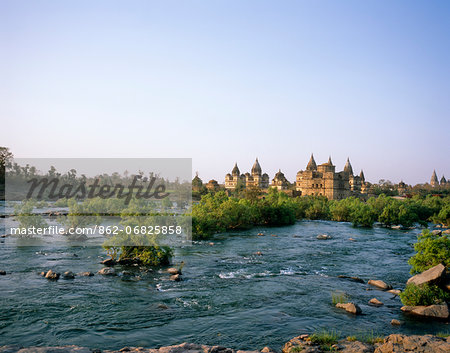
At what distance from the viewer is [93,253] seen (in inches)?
1035

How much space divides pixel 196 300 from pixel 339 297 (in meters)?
6.71

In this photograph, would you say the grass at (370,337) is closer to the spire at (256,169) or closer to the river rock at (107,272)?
the river rock at (107,272)

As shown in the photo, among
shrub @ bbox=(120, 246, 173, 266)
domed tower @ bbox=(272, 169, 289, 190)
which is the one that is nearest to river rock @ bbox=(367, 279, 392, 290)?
shrub @ bbox=(120, 246, 173, 266)

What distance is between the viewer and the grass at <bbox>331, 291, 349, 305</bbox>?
659 inches

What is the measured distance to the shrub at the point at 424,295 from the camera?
613 inches

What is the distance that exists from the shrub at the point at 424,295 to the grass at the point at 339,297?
248 centimetres

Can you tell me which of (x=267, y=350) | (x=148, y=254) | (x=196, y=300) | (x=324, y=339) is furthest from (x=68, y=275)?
(x=324, y=339)

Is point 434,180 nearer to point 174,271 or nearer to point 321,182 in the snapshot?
point 321,182

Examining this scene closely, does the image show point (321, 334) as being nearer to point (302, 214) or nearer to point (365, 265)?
point (365, 265)

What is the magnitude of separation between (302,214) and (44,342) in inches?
2186

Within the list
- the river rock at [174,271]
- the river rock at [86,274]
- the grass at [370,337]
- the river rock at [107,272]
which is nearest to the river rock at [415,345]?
the grass at [370,337]

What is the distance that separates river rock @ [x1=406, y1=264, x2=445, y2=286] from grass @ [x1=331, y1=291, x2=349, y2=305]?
308 cm

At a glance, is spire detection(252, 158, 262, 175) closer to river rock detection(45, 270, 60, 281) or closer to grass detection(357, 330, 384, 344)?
river rock detection(45, 270, 60, 281)

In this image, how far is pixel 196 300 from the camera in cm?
1673
